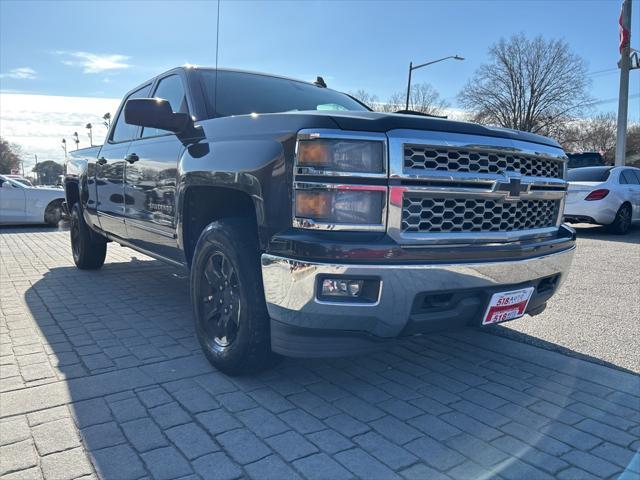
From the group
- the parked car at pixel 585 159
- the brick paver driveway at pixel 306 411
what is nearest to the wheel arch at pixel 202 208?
the brick paver driveway at pixel 306 411

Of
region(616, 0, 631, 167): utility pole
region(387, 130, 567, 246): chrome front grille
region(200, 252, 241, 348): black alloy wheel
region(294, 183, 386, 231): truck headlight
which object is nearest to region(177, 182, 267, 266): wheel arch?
region(200, 252, 241, 348): black alloy wheel

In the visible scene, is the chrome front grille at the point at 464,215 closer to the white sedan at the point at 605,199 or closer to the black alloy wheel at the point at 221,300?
the black alloy wheel at the point at 221,300

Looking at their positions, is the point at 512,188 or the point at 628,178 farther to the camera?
the point at 628,178

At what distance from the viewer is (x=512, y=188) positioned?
8.84ft

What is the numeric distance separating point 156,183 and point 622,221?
963 cm

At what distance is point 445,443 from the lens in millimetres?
2383

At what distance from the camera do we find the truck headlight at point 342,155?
2.31 metres

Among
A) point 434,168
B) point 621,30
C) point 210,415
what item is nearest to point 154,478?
point 210,415

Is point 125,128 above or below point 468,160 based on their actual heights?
above

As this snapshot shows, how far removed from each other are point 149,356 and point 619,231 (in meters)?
9.91

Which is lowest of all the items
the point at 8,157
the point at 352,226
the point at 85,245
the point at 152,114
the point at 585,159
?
the point at 85,245

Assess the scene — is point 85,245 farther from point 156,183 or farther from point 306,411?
point 306,411

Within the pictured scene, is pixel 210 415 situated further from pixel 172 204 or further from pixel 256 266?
pixel 172 204

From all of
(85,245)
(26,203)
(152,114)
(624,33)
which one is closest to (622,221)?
(624,33)
